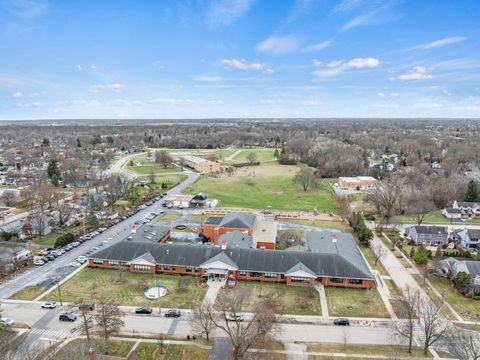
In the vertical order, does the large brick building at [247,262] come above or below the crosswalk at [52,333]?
above

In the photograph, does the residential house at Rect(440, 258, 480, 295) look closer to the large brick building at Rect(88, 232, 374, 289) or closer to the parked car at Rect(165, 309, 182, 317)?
the large brick building at Rect(88, 232, 374, 289)

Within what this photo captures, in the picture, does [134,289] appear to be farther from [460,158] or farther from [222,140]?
[222,140]

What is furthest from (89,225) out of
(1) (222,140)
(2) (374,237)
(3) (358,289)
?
(1) (222,140)

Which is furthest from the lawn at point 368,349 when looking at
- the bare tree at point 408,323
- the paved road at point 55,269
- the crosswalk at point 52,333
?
the paved road at point 55,269

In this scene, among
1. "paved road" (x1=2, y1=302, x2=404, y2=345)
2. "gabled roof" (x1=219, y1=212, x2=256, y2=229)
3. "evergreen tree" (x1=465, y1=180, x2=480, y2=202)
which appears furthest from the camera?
"evergreen tree" (x1=465, y1=180, x2=480, y2=202)

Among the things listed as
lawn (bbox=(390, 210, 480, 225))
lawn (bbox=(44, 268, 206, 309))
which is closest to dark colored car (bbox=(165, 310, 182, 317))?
lawn (bbox=(44, 268, 206, 309))

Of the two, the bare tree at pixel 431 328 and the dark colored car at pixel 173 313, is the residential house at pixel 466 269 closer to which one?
the bare tree at pixel 431 328
